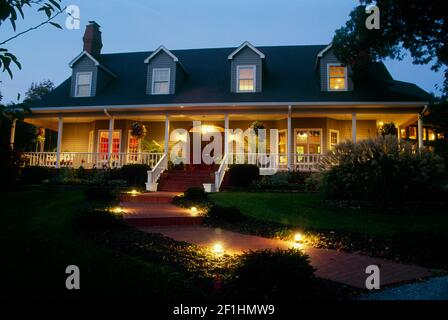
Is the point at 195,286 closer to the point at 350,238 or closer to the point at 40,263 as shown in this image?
the point at 40,263

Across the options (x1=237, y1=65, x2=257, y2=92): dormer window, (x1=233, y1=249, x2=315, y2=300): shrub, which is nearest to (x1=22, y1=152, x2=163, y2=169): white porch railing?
(x1=237, y1=65, x2=257, y2=92): dormer window

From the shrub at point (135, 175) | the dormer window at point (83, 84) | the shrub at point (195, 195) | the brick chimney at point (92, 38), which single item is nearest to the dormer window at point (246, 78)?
the shrub at point (135, 175)

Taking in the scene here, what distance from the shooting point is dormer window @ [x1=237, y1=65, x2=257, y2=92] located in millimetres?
15992

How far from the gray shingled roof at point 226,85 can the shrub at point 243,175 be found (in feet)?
10.6

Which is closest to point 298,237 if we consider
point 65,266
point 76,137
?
point 65,266

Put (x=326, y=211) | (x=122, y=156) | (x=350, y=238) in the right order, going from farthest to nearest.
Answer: (x=122, y=156), (x=326, y=211), (x=350, y=238)

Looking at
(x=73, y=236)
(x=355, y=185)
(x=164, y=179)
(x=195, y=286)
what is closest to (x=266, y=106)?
(x=164, y=179)

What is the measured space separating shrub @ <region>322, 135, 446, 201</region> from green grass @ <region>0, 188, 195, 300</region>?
6.07 meters

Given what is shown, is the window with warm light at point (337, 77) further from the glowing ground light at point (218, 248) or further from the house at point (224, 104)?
the glowing ground light at point (218, 248)

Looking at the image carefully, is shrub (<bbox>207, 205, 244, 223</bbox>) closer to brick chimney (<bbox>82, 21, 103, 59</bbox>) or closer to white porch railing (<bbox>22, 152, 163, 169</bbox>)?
white porch railing (<bbox>22, 152, 163, 169</bbox>)

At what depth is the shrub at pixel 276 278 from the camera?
9.96 feet
